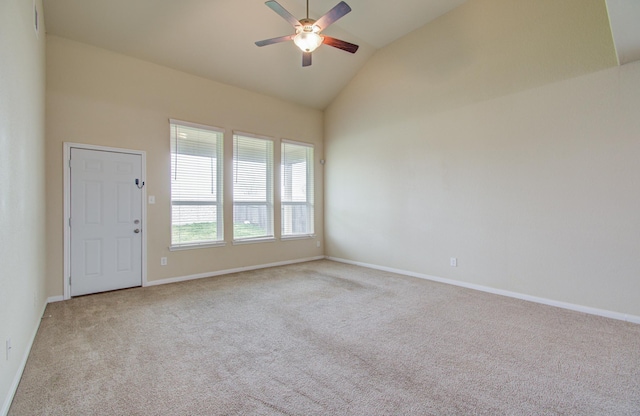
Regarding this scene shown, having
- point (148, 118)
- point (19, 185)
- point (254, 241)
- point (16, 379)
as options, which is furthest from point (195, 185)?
point (16, 379)

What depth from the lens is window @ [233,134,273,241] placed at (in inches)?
218

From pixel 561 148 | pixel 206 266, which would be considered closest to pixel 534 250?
pixel 561 148

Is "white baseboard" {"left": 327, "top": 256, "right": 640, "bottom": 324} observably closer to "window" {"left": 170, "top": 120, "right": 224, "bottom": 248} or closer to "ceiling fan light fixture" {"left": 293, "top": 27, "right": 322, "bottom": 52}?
"window" {"left": 170, "top": 120, "right": 224, "bottom": 248}

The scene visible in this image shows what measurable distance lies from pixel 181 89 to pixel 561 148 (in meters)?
5.46

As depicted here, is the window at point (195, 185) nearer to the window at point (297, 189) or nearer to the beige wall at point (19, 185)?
the window at point (297, 189)

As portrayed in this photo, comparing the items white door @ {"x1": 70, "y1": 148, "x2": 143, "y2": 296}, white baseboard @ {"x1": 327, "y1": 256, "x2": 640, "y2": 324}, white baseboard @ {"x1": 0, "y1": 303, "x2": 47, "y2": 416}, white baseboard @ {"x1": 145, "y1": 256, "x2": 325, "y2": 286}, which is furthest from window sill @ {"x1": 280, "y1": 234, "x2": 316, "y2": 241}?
white baseboard @ {"x1": 0, "y1": 303, "x2": 47, "y2": 416}

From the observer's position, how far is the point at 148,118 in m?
4.56

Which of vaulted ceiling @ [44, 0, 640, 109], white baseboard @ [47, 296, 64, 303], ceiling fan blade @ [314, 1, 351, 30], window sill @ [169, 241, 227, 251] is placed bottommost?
white baseboard @ [47, 296, 64, 303]

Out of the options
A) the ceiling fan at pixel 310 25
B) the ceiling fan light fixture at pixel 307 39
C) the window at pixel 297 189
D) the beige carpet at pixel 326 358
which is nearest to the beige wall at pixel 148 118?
the window at pixel 297 189

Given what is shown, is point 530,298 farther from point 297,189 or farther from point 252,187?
point 252,187

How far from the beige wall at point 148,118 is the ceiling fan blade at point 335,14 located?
2762mm

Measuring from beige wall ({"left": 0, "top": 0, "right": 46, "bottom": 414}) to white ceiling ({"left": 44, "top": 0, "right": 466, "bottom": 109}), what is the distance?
2.04ft

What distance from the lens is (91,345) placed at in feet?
8.83

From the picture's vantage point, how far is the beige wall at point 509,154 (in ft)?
10.9
